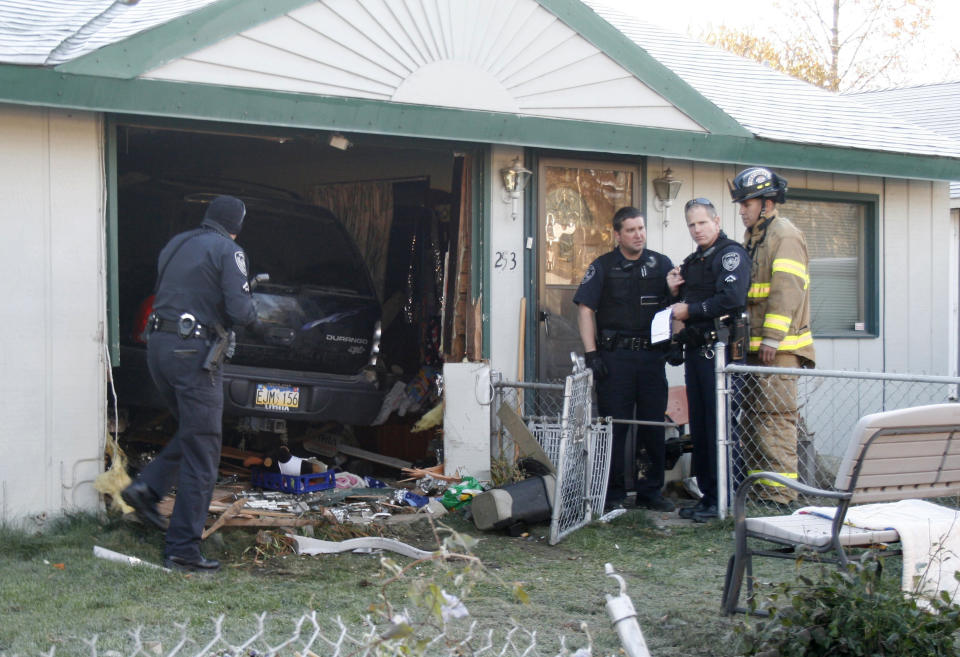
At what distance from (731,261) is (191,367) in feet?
11.2

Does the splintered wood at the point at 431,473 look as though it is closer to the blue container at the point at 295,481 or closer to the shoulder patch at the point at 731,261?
the blue container at the point at 295,481

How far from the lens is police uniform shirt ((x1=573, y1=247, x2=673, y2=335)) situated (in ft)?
23.8

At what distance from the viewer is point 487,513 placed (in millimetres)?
6488

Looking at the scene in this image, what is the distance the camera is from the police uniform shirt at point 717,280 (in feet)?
22.2

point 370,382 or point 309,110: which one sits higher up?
point 309,110

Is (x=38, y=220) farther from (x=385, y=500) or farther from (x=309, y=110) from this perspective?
(x=385, y=500)

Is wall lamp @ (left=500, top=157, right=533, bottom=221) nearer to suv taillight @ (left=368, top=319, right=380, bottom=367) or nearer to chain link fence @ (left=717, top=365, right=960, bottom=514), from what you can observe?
suv taillight @ (left=368, top=319, right=380, bottom=367)

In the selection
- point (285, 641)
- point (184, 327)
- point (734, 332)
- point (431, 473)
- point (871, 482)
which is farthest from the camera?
point (431, 473)

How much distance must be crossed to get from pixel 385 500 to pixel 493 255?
199cm

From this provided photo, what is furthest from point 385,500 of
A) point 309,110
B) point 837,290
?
point 837,290

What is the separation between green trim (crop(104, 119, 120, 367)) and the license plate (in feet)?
3.57

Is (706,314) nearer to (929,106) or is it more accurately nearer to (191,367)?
(191,367)

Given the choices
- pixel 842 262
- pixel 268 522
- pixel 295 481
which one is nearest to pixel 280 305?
pixel 295 481

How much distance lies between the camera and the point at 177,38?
6.29 meters
